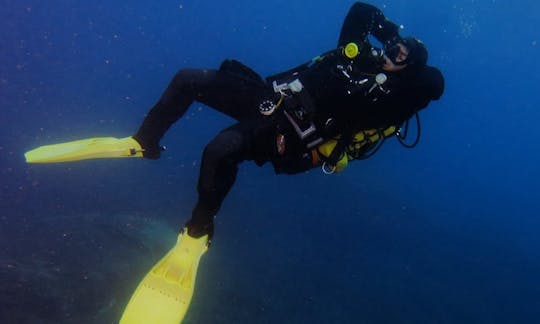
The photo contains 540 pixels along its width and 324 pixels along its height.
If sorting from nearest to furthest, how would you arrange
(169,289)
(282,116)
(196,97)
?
(169,289) → (282,116) → (196,97)

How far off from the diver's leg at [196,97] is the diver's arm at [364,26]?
1.11 meters

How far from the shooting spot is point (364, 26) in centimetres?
441

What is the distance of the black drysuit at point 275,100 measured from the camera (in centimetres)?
372

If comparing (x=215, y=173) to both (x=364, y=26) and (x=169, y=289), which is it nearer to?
(x=169, y=289)

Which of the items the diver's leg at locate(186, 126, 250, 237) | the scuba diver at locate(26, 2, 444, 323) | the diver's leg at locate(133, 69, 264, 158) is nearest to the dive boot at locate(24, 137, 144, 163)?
the scuba diver at locate(26, 2, 444, 323)

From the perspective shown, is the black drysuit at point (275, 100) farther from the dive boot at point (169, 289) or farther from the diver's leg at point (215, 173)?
the dive boot at point (169, 289)

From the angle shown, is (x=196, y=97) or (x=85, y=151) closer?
(x=85, y=151)

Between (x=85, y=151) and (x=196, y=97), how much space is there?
3.96 ft

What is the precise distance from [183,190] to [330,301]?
17.5 feet

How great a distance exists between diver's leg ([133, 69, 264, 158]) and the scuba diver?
1 centimetres

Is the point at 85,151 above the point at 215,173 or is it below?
above

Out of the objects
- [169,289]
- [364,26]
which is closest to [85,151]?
[169,289]

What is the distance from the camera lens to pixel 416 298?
37.4ft

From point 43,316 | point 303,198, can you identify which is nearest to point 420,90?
point 43,316
